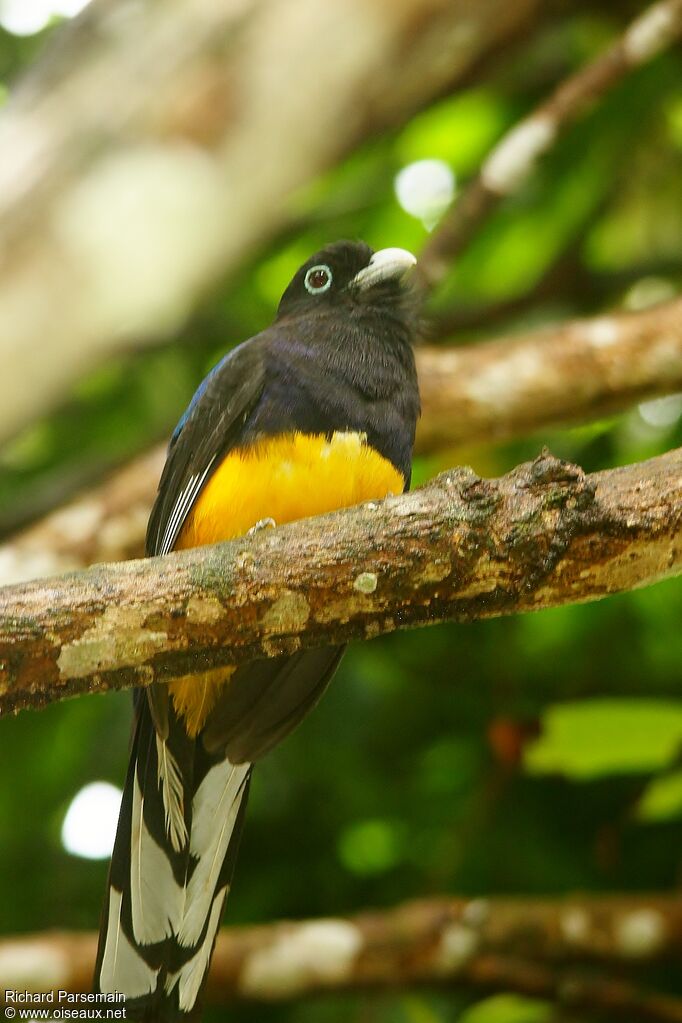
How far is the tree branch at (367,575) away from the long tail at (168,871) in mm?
1197

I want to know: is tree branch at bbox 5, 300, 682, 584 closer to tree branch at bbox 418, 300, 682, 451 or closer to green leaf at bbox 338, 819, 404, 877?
tree branch at bbox 418, 300, 682, 451

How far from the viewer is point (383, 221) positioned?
6.50 meters

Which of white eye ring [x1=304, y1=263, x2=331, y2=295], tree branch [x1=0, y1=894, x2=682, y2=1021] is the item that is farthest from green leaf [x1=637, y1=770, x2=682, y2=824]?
white eye ring [x1=304, y1=263, x2=331, y2=295]

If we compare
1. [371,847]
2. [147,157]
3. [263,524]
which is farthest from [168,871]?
[147,157]

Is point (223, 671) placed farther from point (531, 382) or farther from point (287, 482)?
point (531, 382)

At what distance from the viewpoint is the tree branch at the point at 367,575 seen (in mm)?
2748

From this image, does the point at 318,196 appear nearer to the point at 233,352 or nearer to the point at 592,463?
the point at 592,463

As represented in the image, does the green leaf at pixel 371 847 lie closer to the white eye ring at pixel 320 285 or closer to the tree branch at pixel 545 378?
the tree branch at pixel 545 378

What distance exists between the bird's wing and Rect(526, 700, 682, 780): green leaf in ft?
4.68

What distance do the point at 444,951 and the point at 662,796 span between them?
94cm

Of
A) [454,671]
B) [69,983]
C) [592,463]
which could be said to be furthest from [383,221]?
[69,983]

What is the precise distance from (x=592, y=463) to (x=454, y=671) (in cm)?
112

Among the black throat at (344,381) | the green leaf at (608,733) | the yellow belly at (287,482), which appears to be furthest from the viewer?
the green leaf at (608,733)

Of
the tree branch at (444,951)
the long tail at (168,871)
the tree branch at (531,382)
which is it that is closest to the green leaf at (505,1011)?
the tree branch at (444,951)
